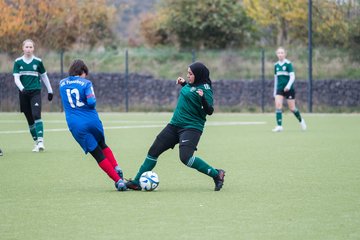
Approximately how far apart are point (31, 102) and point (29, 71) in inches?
22.4

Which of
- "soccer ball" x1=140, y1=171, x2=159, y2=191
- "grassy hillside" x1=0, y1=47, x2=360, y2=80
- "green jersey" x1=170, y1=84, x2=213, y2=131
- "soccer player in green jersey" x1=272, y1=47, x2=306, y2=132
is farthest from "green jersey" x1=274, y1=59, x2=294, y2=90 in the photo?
"grassy hillside" x1=0, y1=47, x2=360, y2=80

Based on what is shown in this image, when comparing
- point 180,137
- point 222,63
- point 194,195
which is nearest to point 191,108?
point 180,137

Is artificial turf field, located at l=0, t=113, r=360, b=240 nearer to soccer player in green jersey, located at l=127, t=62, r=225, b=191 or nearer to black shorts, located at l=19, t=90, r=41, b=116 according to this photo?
soccer player in green jersey, located at l=127, t=62, r=225, b=191

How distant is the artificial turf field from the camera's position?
880cm

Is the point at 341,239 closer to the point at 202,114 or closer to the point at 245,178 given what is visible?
the point at 202,114

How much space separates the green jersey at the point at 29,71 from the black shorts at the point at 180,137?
21.3 ft

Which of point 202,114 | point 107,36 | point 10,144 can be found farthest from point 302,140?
point 107,36

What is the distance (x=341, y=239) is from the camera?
27.1 feet

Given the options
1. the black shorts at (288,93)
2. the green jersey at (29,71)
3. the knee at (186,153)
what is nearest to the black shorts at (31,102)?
the green jersey at (29,71)

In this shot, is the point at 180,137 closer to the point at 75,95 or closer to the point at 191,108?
the point at 191,108

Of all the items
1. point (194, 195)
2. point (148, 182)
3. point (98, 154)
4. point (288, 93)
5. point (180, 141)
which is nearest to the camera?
point (194, 195)

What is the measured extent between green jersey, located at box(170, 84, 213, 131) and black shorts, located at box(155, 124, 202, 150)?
0.06 m

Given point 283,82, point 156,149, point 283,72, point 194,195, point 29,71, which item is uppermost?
point 29,71

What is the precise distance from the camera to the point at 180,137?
11.8m
